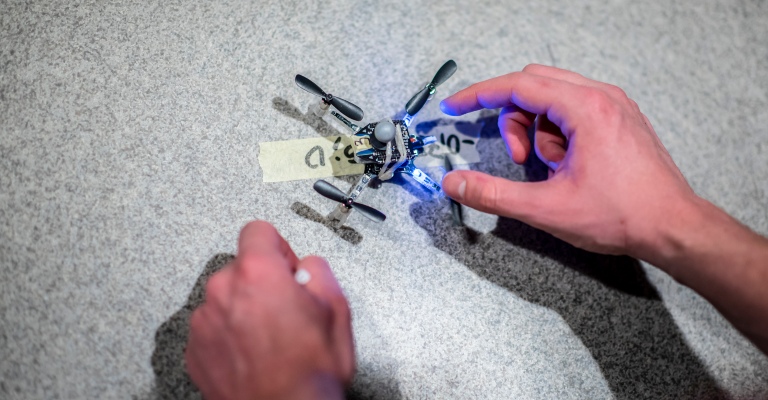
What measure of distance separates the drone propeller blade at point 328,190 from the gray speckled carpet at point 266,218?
0.33 ft

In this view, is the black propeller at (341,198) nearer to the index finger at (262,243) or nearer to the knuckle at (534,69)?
the index finger at (262,243)

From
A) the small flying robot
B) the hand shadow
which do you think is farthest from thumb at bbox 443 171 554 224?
the hand shadow

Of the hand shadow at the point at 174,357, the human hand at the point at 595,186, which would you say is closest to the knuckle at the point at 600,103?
the human hand at the point at 595,186

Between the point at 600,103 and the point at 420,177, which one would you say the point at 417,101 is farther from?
the point at 600,103

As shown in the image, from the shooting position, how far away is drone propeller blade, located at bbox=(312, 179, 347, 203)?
65cm

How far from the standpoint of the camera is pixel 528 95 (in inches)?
26.6

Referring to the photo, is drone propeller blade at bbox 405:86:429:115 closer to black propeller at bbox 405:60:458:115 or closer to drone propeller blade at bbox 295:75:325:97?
black propeller at bbox 405:60:458:115

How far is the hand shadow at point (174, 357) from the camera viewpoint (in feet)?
2.16

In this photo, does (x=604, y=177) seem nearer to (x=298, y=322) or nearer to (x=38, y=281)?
(x=298, y=322)

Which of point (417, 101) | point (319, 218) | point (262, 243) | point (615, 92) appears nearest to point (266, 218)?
point (319, 218)

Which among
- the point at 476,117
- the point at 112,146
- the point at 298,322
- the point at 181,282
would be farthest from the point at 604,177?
the point at 112,146

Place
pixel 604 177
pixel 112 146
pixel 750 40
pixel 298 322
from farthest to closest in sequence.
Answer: pixel 750 40, pixel 112 146, pixel 604 177, pixel 298 322

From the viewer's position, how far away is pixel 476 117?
0.86m

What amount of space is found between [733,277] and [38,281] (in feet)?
3.12
